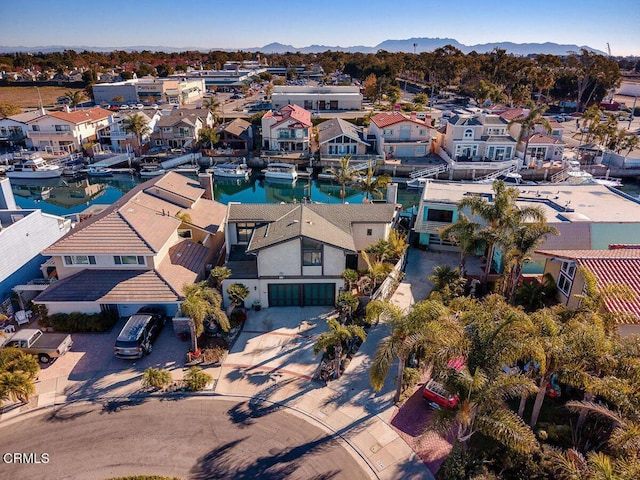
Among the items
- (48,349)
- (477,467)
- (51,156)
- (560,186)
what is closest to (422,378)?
(477,467)

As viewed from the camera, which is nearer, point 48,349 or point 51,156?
point 48,349

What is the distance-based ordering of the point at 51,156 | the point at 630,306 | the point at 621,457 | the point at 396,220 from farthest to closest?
the point at 51,156 → the point at 396,220 → the point at 630,306 → the point at 621,457

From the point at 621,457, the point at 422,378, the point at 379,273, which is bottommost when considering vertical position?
the point at 422,378

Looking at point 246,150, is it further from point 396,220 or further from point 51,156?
point 396,220

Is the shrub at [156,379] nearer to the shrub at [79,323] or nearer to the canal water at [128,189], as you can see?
the shrub at [79,323]

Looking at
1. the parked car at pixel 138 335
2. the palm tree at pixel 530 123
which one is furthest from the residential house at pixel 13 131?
the palm tree at pixel 530 123

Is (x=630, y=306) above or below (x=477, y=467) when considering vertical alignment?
above
